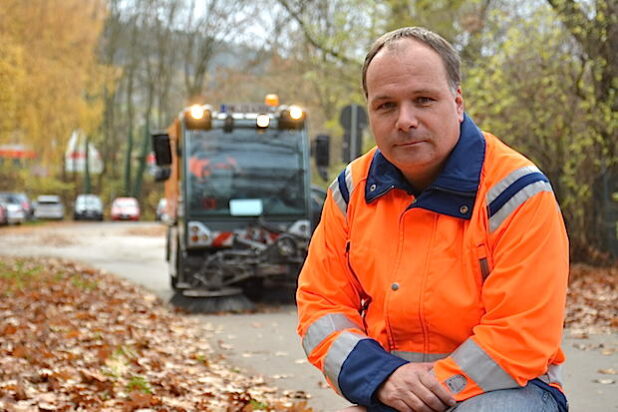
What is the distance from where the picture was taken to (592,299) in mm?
11781

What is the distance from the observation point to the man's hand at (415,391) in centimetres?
258

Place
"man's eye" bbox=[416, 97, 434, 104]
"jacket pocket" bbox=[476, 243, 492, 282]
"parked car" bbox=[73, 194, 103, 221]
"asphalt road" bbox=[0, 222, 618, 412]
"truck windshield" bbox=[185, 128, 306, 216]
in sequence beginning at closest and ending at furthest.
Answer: "jacket pocket" bbox=[476, 243, 492, 282] → "man's eye" bbox=[416, 97, 434, 104] → "asphalt road" bbox=[0, 222, 618, 412] → "truck windshield" bbox=[185, 128, 306, 216] → "parked car" bbox=[73, 194, 103, 221]

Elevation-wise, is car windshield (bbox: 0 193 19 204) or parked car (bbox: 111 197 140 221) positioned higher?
car windshield (bbox: 0 193 19 204)

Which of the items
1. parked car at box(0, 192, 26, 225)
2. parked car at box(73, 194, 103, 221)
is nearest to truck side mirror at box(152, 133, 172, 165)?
parked car at box(0, 192, 26, 225)

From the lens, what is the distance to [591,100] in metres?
15.1

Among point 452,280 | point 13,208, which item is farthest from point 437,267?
point 13,208

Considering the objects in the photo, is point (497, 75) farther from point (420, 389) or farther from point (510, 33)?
point (420, 389)

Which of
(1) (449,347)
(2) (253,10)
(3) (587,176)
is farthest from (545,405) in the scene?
(2) (253,10)

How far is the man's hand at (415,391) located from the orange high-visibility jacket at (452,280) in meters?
→ 0.03

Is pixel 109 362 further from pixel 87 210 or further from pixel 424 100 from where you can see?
pixel 87 210

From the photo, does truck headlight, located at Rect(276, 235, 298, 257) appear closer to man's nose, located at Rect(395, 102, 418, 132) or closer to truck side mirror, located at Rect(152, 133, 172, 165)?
truck side mirror, located at Rect(152, 133, 172, 165)

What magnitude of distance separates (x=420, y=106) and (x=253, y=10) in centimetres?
3292

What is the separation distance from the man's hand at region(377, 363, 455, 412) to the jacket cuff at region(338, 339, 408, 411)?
0.03 meters

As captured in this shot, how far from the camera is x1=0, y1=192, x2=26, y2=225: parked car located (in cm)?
4591
